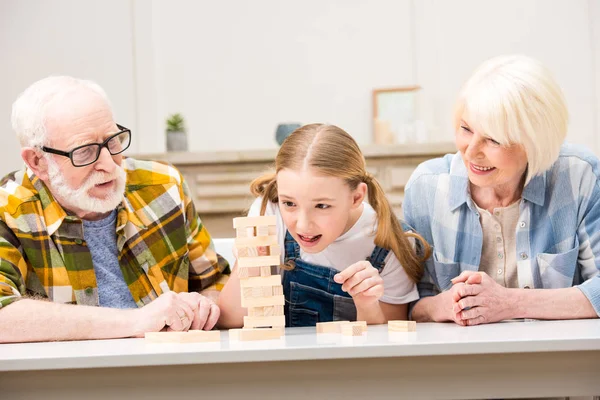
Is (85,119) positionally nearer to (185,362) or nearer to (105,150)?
(105,150)

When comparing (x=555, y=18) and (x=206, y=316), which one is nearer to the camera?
(x=206, y=316)

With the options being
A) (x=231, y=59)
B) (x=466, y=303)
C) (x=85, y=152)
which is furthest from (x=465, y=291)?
(x=231, y=59)

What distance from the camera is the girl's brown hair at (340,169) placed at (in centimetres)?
221

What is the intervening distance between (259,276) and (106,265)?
81 centimetres

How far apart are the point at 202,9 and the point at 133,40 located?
2.02 feet

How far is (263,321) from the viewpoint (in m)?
1.91

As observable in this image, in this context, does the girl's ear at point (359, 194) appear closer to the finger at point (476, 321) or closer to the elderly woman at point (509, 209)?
the elderly woman at point (509, 209)

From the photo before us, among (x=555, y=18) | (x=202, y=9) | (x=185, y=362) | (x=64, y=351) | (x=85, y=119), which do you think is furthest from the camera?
(x=202, y=9)

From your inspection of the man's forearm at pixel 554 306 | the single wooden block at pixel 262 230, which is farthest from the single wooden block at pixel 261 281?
the man's forearm at pixel 554 306

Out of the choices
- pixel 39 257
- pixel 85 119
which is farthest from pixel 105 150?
pixel 39 257

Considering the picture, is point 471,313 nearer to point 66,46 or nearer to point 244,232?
point 244,232

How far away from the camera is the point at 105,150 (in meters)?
2.47

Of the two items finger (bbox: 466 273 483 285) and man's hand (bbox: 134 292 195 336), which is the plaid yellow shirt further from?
finger (bbox: 466 273 483 285)

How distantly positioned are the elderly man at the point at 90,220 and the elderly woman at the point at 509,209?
29.2 inches
